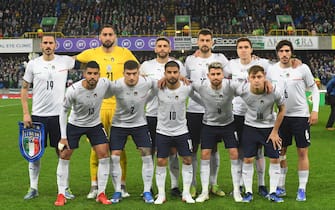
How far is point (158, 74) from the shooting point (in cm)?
722

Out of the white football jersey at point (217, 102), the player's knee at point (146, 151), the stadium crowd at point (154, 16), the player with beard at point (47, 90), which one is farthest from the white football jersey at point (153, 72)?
the stadium crowd at point (154, 16)

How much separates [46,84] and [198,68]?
2.13m

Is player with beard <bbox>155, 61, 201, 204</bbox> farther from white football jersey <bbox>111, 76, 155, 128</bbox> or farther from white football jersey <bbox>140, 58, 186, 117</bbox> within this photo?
white football jersey <bbox>140, 58, 186, 117</bbox>

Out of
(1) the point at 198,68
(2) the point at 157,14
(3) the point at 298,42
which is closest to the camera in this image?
(1) the point at 198,68

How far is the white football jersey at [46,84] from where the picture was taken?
7.14 meters

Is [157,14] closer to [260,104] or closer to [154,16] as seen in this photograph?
[154,16]

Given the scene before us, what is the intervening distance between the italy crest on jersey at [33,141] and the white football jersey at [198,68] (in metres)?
2.12

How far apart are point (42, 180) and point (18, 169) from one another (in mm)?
1259

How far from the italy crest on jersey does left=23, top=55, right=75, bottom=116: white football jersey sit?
0.22m

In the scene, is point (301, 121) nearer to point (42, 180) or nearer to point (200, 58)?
point (200, 58)

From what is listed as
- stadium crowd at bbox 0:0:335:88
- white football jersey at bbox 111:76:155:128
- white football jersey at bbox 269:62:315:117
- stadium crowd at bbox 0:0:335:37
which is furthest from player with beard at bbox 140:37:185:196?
stadium crowd at bbox 0:0:335:37

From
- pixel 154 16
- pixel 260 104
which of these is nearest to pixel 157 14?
pixel 154 16

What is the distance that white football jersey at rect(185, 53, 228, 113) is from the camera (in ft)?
23.7

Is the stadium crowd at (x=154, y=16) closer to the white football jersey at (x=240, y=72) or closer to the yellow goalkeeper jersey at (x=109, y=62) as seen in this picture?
the yellow goalkeeper jersey at (x=109, y=62)
